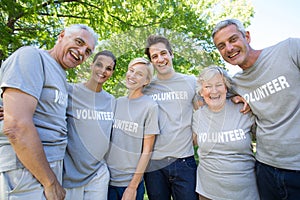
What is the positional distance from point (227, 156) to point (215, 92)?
60cm

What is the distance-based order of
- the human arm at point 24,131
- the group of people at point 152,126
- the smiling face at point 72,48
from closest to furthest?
the human arm at point 24,131, the group of people at point 152,126, the smiling face at point 72,48

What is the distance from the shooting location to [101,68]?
8.00ft

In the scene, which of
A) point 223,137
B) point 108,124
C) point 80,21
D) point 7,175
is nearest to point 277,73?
point 223,137

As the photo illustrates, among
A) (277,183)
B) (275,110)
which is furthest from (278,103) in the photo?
(277,183)

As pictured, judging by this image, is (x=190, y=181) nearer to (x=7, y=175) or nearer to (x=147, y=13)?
(x=7, y=175)

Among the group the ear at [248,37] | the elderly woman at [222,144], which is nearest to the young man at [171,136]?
the elderly woman at [222,144]

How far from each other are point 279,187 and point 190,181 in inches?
31.0

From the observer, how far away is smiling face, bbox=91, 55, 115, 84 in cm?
241

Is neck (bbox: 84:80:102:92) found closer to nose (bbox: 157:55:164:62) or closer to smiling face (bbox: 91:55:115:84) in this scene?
smiling face (bbox: 91:55:115:84)

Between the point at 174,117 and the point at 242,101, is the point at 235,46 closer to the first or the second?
the point at 242,101

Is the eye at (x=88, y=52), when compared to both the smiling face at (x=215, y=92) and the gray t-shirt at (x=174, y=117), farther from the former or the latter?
the smiling face at (x=215, y=92)

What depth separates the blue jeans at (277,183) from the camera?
6.45 feet

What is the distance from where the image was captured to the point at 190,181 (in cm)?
239

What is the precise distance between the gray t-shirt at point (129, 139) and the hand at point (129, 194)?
7cm
